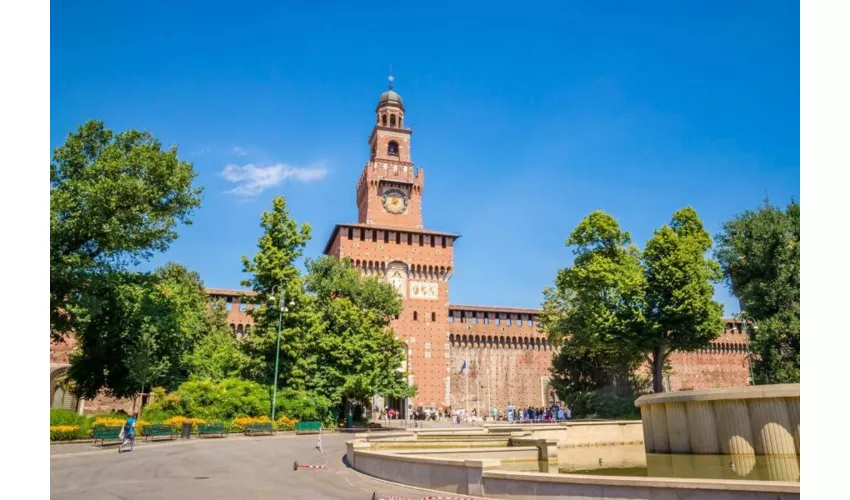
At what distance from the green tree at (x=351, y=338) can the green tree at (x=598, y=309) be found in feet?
35.0

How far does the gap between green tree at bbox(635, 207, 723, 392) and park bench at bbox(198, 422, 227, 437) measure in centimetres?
2141

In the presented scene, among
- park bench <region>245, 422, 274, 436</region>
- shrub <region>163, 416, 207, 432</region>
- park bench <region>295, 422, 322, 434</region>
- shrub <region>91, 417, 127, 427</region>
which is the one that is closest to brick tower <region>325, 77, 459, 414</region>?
park bench <region>295, 422, 322, 434</region>

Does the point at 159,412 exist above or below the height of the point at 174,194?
below

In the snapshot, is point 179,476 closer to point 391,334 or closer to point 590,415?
point 391,334

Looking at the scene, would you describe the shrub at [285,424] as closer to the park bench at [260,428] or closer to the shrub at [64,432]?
the park bench at [260,428]

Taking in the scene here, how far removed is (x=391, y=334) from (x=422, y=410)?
14.0 meters

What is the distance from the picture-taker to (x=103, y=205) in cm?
2389

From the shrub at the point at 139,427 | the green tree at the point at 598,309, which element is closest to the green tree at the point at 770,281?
the green tree at the point at 598,309

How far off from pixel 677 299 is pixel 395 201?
2816 centimetres

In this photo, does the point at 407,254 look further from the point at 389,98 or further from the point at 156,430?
the point at 156,430

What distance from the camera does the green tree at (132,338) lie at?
89.2 ft

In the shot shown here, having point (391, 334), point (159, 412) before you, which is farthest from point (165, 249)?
point (391, 334)

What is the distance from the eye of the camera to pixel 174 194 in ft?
88.7

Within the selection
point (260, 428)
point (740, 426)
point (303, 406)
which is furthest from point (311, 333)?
point (740, 426)
